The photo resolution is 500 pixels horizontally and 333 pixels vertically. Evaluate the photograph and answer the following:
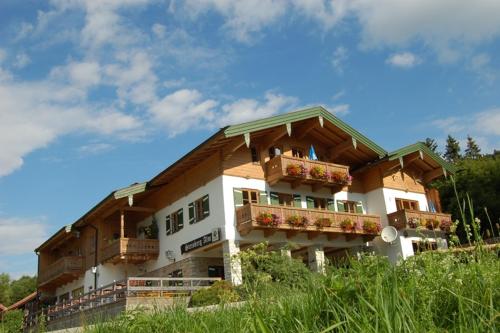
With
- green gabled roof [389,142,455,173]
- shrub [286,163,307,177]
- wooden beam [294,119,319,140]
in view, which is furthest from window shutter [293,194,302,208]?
green gabled roof [389,142,455,173]

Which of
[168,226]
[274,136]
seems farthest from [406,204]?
[168,226]

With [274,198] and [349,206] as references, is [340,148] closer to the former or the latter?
[349,206]

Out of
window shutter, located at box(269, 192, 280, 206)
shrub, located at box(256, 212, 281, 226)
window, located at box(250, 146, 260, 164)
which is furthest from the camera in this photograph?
window, located at box(250, 146, 260, 164)

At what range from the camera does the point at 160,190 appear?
99.2 ft

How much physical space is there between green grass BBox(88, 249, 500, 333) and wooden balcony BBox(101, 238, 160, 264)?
75.5ft

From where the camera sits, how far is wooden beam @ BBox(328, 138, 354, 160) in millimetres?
29020

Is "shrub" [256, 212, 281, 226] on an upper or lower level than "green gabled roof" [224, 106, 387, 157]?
lower

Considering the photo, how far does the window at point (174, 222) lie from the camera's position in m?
27.4

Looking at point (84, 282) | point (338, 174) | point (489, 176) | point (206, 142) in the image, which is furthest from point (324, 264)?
point (489, 176)

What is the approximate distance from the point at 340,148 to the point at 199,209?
856 centimetres

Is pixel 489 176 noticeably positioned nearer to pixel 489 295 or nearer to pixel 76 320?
pixel 76 320

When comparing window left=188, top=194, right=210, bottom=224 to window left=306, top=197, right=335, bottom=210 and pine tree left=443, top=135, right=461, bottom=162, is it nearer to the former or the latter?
window left=306, top=197, right=335, bottom=210

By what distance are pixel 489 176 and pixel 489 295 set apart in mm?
40955

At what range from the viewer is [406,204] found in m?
31.7
